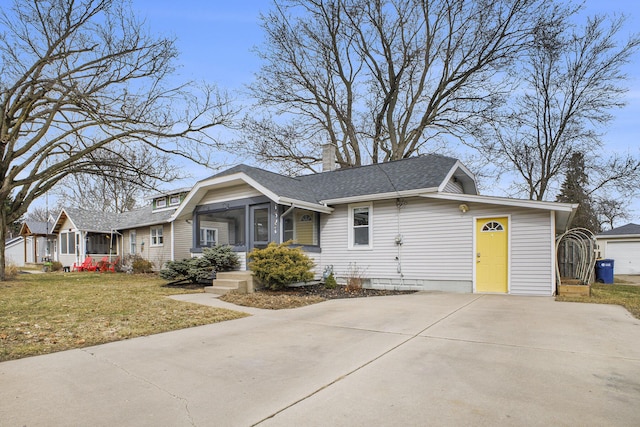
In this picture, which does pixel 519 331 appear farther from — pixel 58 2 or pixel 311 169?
pixel 311 169

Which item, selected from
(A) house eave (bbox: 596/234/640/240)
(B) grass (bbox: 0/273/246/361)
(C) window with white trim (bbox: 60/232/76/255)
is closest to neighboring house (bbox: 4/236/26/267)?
(C) window with white trim (bbox: 60/232/76/255)

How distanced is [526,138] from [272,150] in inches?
662

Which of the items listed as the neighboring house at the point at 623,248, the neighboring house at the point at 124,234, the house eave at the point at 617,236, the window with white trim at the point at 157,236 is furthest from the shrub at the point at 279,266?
the house eave at the point at 617,236

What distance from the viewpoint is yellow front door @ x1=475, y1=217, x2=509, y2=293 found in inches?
407

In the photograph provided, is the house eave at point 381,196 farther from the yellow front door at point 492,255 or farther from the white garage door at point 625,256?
the white garage door at point 625,256

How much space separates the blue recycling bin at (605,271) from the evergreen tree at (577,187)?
366 inches

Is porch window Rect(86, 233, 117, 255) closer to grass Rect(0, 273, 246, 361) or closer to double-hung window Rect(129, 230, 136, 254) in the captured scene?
double-hung window Rect(129, 230, 136, 254)

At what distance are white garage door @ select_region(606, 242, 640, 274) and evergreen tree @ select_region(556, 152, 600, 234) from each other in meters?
3.35

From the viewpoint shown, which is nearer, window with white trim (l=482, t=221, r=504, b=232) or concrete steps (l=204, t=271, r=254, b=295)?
window with white trim (l=482, t=221, r=504, b=232)

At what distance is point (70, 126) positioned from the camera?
15.2m

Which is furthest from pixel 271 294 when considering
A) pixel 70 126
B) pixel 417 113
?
pixel 417 113

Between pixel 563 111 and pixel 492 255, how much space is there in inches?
656

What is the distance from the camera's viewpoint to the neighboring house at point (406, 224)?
1008 centimetres

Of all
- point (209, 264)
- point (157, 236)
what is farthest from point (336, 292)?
point (157, 236)
